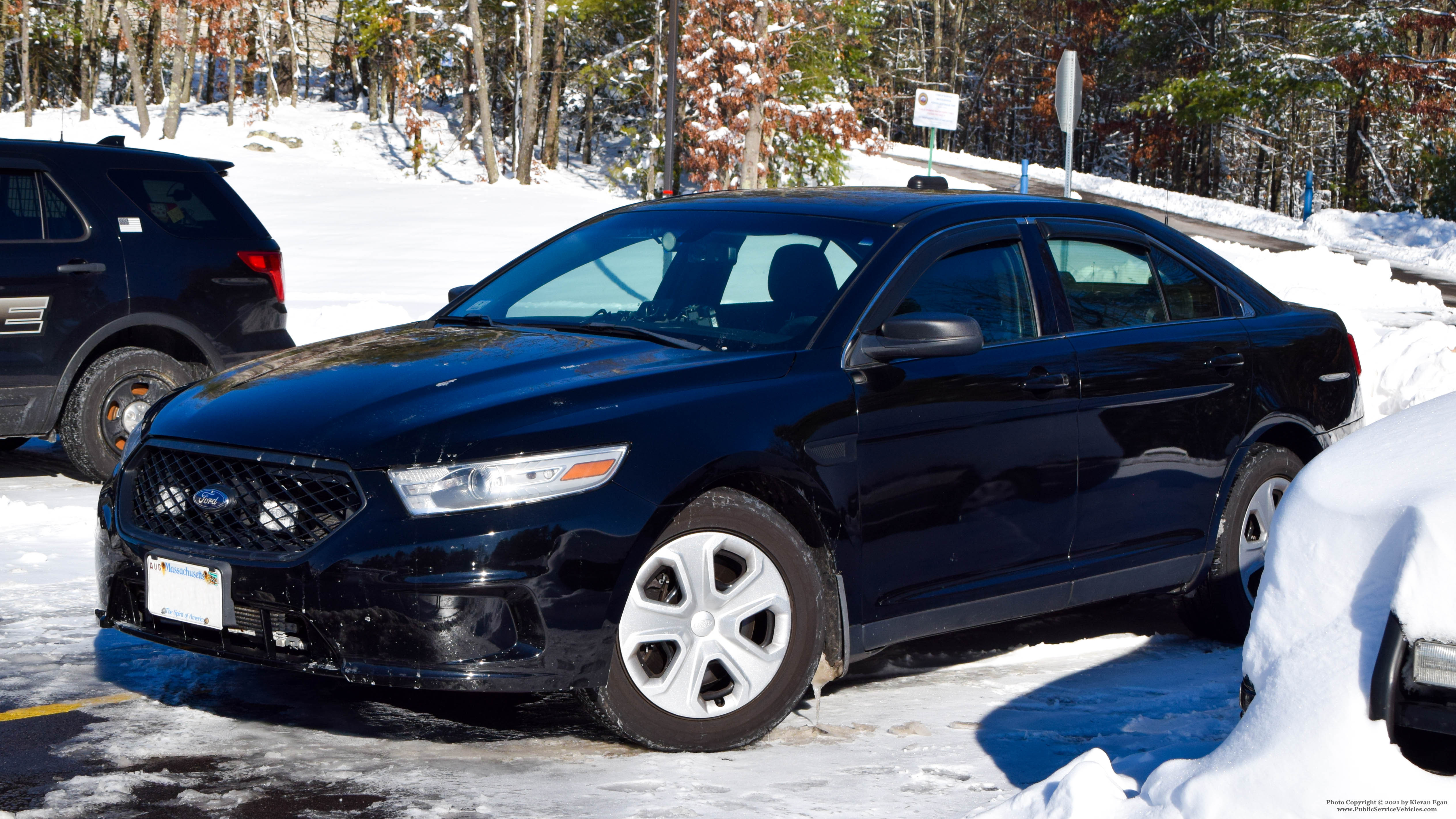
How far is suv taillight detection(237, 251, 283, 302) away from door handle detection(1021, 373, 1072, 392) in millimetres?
5184

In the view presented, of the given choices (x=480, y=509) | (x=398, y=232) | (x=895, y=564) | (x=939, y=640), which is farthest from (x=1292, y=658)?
(x=398, y=232)

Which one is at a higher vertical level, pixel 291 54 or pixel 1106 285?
pixel 291 54

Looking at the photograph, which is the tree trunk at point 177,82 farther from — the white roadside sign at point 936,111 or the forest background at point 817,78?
the white roadside sign at point 936,111

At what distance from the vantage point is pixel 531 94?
46594 mm

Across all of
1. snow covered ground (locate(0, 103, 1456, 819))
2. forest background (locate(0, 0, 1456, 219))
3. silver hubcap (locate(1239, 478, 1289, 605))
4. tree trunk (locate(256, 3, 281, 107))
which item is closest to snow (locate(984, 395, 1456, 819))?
snow covered ground (locate(0, 103, 1456, 819))

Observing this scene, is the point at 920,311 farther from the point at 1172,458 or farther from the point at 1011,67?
the point at 1011,67

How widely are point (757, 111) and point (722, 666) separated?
96.4 feet

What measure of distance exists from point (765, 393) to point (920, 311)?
77 centimetres

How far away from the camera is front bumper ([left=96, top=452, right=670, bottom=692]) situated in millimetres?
3744

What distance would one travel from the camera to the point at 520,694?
4840mm

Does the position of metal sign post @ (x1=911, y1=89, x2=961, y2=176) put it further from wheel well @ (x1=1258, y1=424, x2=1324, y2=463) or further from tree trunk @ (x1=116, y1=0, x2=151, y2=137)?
tree trunk @ (x1=116, y1=0, x2=151, y2=137)

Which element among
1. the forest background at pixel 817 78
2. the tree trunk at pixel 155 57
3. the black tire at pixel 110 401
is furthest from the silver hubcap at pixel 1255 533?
the tree trunk at pixel 155 57

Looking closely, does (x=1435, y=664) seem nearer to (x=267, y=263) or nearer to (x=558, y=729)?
(x=558, y=729)

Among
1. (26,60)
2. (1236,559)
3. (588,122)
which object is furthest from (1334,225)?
(26,60)
